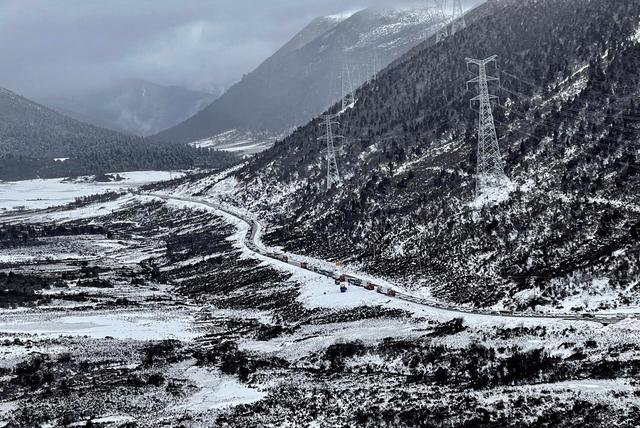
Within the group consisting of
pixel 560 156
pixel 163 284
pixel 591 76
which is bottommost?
pixel 163 284

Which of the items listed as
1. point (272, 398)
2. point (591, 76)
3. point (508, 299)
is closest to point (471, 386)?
point (272, 398)

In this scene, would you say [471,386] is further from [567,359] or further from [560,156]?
[560,156]

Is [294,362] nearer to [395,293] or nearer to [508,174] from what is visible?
[395,293]

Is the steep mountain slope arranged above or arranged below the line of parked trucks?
above

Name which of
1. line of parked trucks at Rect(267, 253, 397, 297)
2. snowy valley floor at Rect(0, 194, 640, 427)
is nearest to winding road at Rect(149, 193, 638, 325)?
line of parked trucks at Rect(267, 253, 397, 297)

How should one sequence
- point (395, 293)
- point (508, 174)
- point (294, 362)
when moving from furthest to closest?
1. point (508, 174)
2. point (395, 293)
3. point (294, 362)

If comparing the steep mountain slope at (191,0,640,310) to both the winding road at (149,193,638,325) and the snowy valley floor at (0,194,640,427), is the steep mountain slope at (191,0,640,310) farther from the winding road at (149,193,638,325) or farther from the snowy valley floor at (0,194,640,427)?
the snowy valley floor at (0,194,640,427)

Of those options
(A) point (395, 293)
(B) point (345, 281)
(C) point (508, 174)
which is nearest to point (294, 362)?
(A) point (395, 293)
